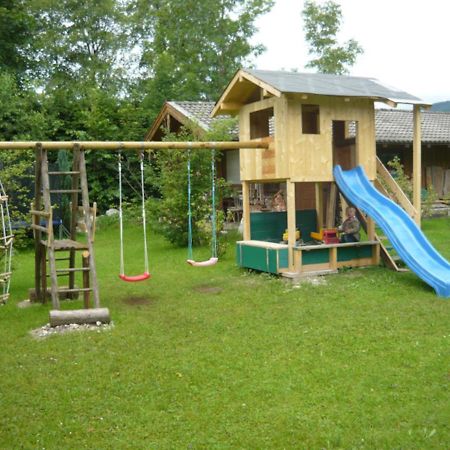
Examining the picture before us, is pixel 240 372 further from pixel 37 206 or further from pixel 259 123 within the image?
pixel 259 123

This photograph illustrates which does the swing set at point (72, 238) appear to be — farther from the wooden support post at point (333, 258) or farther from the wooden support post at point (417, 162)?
the wooden support post at point (417, 162)

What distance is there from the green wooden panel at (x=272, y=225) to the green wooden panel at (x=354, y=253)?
5.47ft

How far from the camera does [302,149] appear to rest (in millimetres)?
11539

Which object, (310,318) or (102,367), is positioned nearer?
(102,367)

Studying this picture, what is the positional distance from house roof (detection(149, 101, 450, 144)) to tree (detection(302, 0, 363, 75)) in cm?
1001

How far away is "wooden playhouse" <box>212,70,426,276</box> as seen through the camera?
37.6 feet

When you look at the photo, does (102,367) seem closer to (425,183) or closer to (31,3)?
(425,183)

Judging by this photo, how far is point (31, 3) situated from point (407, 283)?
32452 millimetres

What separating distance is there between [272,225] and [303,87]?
3.46 metres

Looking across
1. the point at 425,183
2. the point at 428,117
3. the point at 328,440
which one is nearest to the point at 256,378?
the point at 328,440

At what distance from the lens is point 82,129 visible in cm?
2644

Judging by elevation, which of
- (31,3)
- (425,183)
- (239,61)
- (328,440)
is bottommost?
(328,440)

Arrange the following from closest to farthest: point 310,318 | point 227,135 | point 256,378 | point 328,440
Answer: point 328,440 → point 256,378 → point 310,318 → point 227,135

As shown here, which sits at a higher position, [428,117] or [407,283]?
[428,117]
